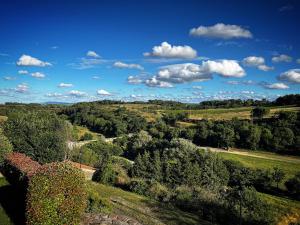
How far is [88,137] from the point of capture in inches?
4247

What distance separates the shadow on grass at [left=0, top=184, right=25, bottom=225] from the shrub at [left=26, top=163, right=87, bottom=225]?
3.39 meters

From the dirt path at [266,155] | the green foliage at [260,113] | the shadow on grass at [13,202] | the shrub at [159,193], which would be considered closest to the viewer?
the shadow on grass at [13,202]

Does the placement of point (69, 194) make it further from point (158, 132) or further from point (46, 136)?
point (158, 132)

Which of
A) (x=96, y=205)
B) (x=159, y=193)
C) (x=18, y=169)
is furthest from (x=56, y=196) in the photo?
(x=159, y=193)

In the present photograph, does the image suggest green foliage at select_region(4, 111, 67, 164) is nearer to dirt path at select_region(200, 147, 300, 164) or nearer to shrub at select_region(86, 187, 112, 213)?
shrub at select_region(86, 187, 112, 213)

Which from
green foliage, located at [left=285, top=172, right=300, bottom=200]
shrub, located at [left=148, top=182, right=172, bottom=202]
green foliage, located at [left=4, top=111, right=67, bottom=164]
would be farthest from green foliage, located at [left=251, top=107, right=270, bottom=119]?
shrub, located at [left=148, top=182, right=172, bottom=202]

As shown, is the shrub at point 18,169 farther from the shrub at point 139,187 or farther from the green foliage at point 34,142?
the green foliage at point 34,142

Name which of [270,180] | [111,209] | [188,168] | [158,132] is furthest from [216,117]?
[111,209]

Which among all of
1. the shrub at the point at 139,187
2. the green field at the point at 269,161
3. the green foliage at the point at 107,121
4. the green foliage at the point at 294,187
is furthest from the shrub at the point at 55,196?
the green foliage at the point at 107,121

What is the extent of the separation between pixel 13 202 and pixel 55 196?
26.3 feet

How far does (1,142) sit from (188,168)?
73.5 feet

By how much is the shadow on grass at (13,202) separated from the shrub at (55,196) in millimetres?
3390

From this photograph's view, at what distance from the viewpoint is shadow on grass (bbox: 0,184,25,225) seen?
1691 centimetres

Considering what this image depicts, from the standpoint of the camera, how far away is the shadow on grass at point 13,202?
1691cm
